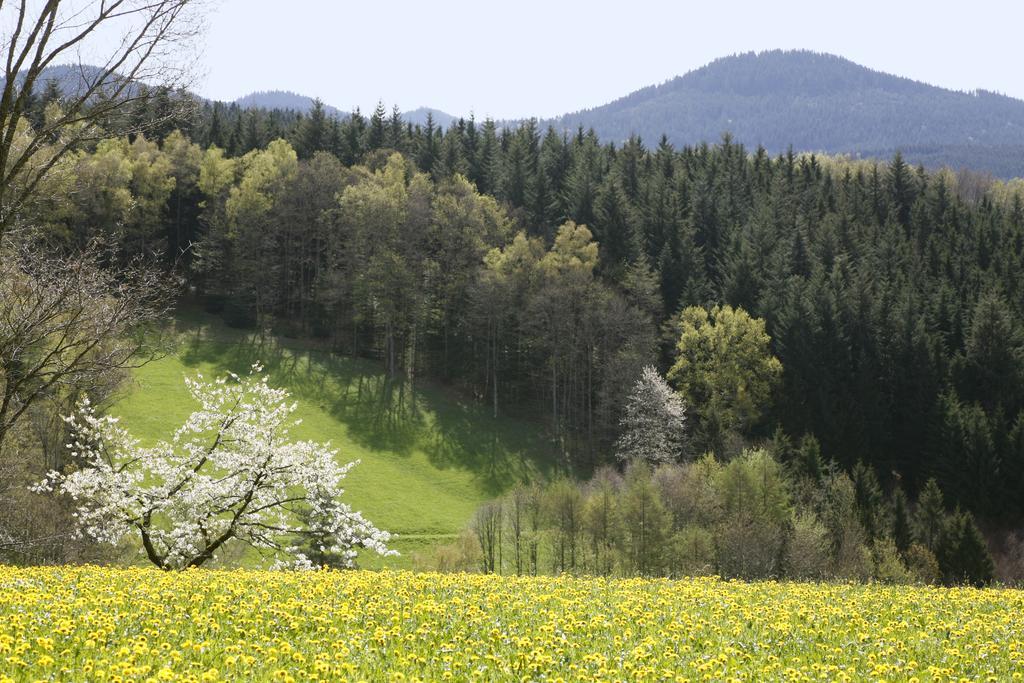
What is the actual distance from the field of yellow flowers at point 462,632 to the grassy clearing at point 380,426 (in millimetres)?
39726

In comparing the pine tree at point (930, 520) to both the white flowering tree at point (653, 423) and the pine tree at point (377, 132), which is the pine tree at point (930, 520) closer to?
the white flowering tree at point (653, 423)

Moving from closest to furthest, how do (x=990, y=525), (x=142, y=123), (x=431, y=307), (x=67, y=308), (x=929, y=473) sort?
(x=142, y=123), (x=67, y=308), (x=990, y=525), (x=929, y=473), (x=431, y=307)

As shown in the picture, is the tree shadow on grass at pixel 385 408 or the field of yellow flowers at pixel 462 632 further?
the tree shadow on grass at pixel 385 408

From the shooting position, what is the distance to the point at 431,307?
257ft

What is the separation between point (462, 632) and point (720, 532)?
125ft

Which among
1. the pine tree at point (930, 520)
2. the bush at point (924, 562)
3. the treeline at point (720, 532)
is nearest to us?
the treeline at point (720, 532)

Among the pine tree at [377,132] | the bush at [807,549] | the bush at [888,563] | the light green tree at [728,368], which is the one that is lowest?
the bush at [888,563]

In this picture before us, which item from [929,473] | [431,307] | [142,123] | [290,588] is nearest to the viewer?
[290,588]

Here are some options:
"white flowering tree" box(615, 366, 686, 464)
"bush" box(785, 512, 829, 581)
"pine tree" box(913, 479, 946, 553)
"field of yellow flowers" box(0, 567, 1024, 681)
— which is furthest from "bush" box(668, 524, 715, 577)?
"field of yellow flowers" box(0, 567, 1024, 681)

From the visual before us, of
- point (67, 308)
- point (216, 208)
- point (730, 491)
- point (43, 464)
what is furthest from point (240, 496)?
point (216, 208)

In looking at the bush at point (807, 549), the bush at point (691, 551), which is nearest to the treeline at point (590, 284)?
the bush at point (807, 549)

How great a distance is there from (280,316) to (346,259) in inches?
357

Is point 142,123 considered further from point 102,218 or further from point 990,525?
point 102,218

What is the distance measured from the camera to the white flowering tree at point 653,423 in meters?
66.1
